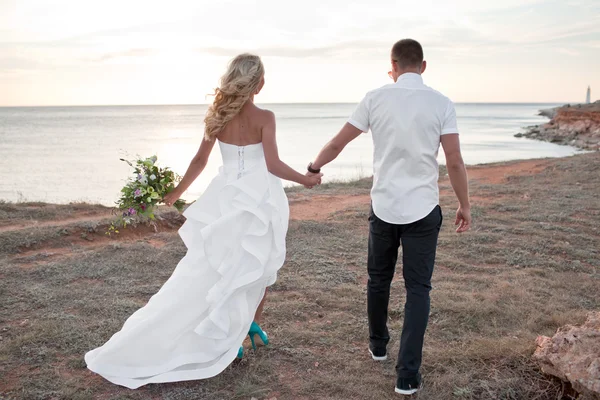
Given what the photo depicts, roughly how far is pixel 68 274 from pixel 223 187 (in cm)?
334

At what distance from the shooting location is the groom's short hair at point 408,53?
339 centimetres

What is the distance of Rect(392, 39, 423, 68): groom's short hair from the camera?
3.39m

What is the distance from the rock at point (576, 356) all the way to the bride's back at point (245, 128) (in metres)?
2.64

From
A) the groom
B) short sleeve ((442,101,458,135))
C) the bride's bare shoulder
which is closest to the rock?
the groom

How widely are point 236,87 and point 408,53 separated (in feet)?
4.12

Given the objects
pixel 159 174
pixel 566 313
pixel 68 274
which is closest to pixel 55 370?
pixel 159 174

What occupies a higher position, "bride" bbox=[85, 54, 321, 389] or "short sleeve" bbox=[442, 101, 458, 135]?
"short sleeve" bbox=[442, 101, 458, 135]

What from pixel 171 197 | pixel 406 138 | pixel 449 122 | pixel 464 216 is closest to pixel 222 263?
pixel 171 197

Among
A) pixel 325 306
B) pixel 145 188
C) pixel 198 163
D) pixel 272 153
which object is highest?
pixel 272 153

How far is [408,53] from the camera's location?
11.2 feet

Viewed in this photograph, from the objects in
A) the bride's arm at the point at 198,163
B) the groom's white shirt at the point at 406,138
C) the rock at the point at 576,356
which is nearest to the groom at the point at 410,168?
the groom's white shirt at the point at 406,138

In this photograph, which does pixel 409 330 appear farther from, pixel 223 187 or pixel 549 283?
pixel 549 283

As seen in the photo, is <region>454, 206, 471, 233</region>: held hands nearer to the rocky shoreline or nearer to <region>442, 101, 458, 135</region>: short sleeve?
<region>442, 101, 458, 135</region>: short sleeve

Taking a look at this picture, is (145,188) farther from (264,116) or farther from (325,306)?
(325,306)
